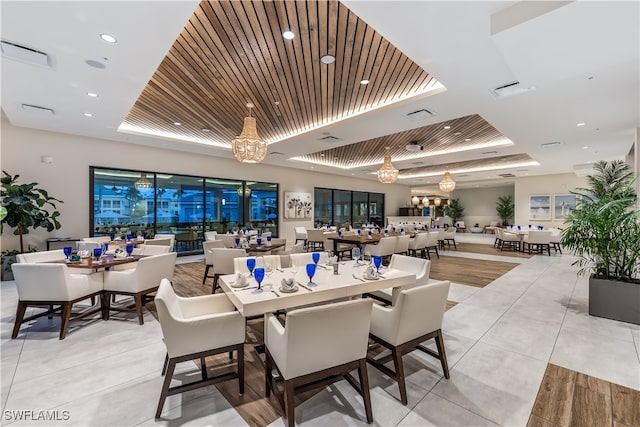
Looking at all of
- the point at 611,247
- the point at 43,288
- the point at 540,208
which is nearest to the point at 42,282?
the point at 43,288

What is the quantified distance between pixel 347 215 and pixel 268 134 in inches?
312

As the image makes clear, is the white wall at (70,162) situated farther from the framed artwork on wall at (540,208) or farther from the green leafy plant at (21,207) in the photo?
the framed artwork on wall at (540,208)

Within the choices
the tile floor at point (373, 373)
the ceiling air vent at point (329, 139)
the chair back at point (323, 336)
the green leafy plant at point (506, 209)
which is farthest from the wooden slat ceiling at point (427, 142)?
the green leafy plant at point (506, 209)

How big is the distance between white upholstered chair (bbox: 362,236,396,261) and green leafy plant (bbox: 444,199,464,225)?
13.0 meters

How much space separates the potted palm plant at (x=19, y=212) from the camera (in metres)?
5.32

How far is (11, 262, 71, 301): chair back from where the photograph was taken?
3.05 metres

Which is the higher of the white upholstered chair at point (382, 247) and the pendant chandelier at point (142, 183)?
the pendant chandelier at point (142, 183)

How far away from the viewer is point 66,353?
2811 millimetres

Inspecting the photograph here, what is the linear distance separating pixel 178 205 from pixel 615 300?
9.63m

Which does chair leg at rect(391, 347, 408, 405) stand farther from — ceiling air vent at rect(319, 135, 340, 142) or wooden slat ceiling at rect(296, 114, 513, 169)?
ceiling air vent at rect(319, 135, 340, 142)

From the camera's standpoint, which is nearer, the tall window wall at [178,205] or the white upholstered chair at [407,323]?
the white upholstered chair at [407,323]

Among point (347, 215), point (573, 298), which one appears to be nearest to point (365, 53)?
point (573, 298)

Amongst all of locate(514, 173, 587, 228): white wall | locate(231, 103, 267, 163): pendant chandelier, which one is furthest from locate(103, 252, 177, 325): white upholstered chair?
locate(514, 173, 587, 228): white wall

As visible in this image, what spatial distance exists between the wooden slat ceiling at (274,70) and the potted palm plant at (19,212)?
242 centimetres
